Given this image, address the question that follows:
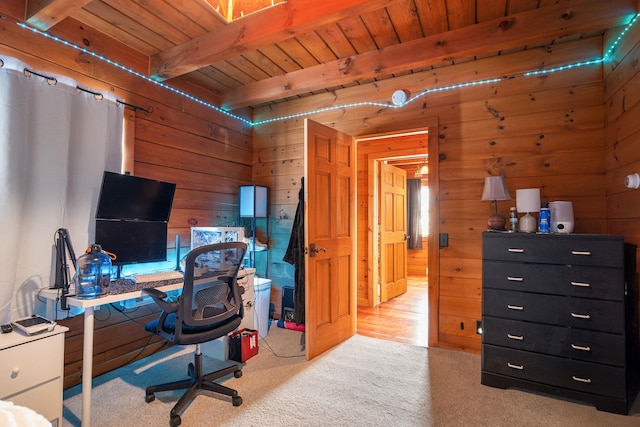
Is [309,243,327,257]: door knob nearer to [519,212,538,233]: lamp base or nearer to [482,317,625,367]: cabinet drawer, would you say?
[482,317,625,367]: cabinet drawer

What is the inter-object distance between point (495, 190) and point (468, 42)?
1206mm

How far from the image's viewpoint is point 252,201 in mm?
3729

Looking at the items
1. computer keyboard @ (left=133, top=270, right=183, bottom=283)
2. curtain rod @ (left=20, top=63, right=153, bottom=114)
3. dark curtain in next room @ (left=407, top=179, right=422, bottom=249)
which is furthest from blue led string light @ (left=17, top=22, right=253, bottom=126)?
dark curtain in next room @ (left=407, top=179, right=422, bottom=249)

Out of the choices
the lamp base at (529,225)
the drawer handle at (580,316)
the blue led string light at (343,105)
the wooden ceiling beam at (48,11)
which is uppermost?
the wooden ceiling beam at (48,11)

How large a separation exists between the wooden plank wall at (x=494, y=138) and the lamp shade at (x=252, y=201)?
137 cm

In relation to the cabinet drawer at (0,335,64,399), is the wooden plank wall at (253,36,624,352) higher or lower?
higher

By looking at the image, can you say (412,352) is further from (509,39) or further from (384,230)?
(509,39)

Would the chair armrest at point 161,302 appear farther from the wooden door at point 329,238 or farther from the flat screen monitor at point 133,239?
the wooden door at point 329,238

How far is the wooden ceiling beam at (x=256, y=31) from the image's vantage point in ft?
6.55

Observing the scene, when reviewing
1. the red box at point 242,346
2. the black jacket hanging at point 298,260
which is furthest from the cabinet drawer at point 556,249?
the red box at point 242,346

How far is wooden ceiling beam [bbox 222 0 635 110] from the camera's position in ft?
7.25

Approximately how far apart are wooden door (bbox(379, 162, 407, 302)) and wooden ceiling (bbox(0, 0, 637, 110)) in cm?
215

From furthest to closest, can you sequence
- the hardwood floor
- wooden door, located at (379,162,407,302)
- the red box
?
wooden door, located at (379,162,407,302), the hardwood floor, the red box

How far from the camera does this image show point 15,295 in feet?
6.67
